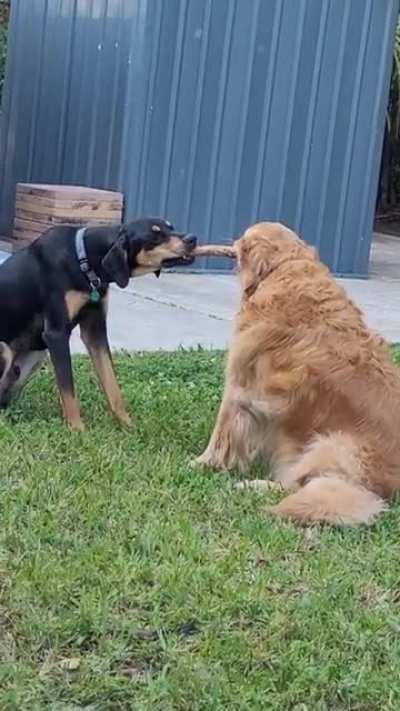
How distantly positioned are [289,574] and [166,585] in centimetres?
47

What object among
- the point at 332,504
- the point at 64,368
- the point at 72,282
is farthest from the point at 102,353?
the point at 332,504

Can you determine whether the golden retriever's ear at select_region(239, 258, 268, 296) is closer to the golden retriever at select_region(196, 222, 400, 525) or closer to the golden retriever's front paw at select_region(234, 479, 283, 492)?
the golden retriever at select_region(196, 222, 400, 525)

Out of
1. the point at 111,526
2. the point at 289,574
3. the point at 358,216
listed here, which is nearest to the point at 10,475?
the point at 111,526

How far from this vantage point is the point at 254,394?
200 inches

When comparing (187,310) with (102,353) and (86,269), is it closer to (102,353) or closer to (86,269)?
(102,353)

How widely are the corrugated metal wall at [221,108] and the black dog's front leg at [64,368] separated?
5523 mm

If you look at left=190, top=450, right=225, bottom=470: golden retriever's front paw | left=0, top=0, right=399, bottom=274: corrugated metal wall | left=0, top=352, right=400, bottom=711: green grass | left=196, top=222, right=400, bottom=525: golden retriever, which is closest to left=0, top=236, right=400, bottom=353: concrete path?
left=0, top=0, right=399, bottom=274: corrugated metal wall

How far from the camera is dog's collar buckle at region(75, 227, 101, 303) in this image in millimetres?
5707

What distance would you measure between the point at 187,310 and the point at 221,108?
269 cm

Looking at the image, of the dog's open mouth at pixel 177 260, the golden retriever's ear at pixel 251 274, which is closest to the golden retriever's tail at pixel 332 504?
the golden retriever's ear at pixel 251 274

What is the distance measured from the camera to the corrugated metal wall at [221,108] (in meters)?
11.2

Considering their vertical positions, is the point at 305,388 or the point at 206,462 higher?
the point at 305,388

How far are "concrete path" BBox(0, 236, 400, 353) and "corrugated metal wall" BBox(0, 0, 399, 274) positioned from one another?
2.32ft

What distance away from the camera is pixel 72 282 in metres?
5.74
